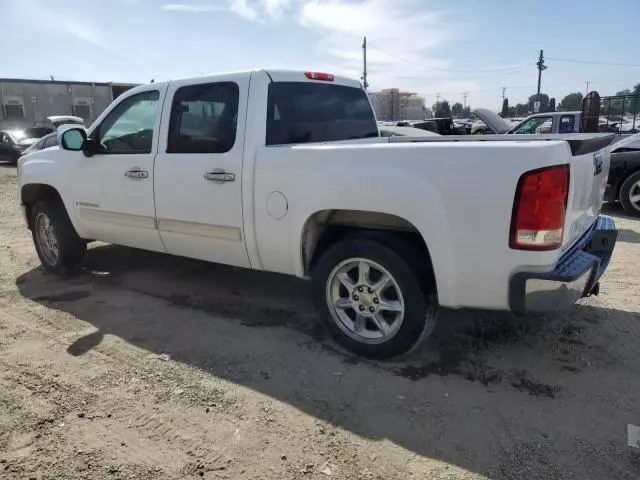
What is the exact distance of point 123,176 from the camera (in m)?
4.57

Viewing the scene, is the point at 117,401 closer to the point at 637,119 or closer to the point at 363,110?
the point at 363,110

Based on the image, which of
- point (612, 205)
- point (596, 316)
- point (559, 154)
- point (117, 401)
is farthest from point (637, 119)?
point (117, 401)

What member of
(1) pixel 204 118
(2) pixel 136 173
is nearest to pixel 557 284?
(1) pixel 204 118

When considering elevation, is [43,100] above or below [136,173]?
above

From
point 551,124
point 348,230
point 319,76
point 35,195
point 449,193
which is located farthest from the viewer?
point 551,124

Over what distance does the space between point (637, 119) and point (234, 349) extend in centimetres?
2460

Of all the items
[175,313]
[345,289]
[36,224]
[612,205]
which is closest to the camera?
[345,289]

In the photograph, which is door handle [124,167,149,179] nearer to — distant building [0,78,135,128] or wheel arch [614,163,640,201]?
wheel arch [614,163,640,201]

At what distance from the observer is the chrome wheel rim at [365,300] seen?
333 centimetres

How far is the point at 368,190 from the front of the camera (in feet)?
10.2

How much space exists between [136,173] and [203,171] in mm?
854

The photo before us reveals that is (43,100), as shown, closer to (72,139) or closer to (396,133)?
(396,133)

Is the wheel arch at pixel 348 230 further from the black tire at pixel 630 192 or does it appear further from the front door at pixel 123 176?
the black tire at pixel 630 192

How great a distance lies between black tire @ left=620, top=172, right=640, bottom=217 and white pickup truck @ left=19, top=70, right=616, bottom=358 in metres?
5.40
